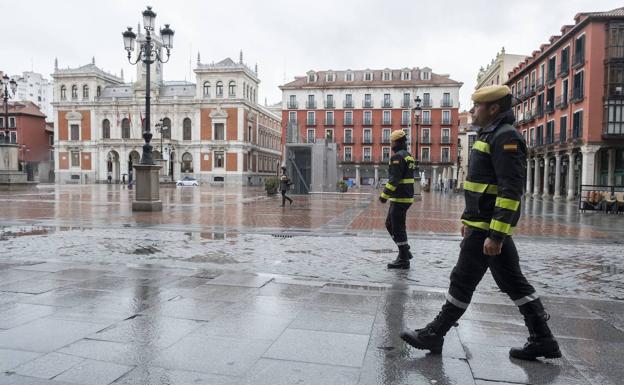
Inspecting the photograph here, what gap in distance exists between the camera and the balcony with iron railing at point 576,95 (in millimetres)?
33037

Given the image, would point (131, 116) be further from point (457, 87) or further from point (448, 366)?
point (448, 366)

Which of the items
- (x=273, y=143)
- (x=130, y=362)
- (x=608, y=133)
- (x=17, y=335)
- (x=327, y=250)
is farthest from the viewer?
(x=273, y=143)

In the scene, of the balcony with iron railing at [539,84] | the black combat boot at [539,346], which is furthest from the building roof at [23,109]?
the black combat boot at [539,346]

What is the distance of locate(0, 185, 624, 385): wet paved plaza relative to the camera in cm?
303

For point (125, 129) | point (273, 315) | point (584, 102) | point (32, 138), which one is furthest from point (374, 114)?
point (273, 315)

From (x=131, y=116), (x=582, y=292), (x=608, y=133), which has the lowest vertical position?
(x=582, y=292)

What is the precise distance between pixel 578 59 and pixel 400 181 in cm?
3323

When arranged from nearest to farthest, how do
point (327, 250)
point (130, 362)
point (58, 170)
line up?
point (130, 362) → point (327, 250) → point (58, 170)

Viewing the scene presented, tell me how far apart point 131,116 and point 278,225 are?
64.5 m

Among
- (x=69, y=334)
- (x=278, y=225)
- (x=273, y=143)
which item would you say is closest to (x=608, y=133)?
(x=278, y=225)

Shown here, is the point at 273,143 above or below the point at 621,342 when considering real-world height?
above

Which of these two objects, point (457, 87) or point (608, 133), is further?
point (457, 87)

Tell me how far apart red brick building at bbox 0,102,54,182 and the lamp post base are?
61.2 meters

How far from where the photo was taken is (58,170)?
237 ft
